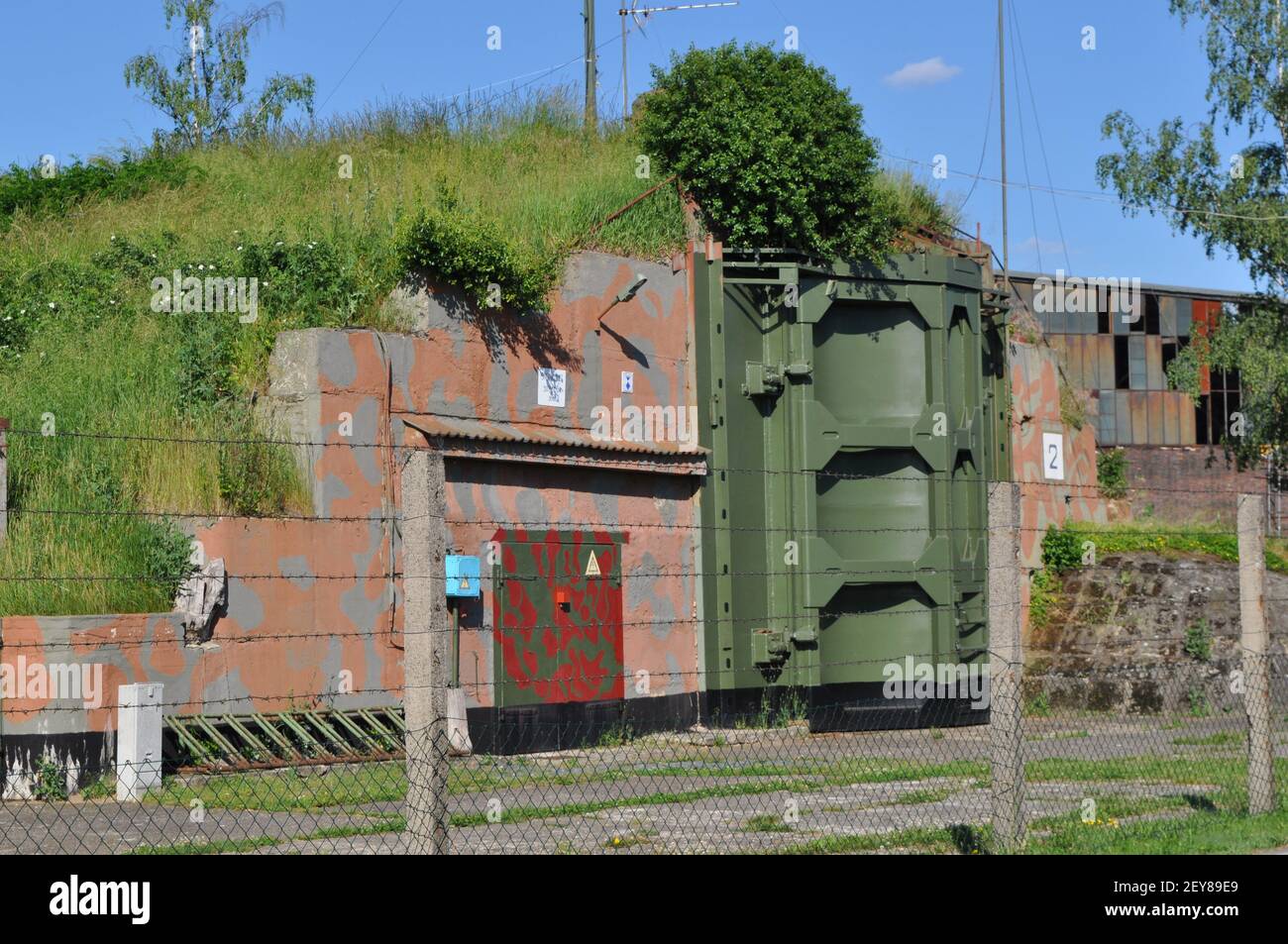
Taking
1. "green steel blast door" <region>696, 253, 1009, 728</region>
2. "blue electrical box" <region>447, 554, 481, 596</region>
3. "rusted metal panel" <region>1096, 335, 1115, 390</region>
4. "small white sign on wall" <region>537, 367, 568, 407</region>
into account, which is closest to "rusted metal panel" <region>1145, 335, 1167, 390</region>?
"rusted metal panel" <region>1096, 335, 1115, 390</region>

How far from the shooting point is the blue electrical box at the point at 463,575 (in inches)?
662

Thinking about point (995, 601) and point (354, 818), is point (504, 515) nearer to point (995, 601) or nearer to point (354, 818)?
point (354, 818)

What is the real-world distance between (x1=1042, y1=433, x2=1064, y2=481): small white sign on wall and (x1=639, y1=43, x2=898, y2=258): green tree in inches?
253

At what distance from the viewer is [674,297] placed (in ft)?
65.0

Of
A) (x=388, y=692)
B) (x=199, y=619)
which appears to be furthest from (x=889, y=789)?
(x=199, y=619)

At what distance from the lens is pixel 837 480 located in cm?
2034

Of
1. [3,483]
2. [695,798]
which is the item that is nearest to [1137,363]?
[695,798]

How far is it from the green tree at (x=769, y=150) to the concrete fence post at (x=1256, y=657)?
9539 mm

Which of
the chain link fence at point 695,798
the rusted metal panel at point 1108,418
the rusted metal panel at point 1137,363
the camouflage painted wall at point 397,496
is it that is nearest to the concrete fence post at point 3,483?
the camouflage painted wall at point 397,496

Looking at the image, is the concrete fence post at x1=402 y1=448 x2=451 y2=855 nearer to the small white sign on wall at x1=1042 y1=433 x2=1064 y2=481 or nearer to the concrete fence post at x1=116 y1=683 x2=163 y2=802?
the concrete fence post at x1=116 y1=683 x2=163 y2=802

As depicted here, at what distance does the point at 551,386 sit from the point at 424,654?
36.7ft

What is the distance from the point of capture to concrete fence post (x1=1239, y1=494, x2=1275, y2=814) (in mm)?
11281

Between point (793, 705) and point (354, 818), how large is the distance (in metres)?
9.01

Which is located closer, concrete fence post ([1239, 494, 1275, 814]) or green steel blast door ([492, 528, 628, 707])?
concrete fence post ([1239, 494, 1275, 814])
